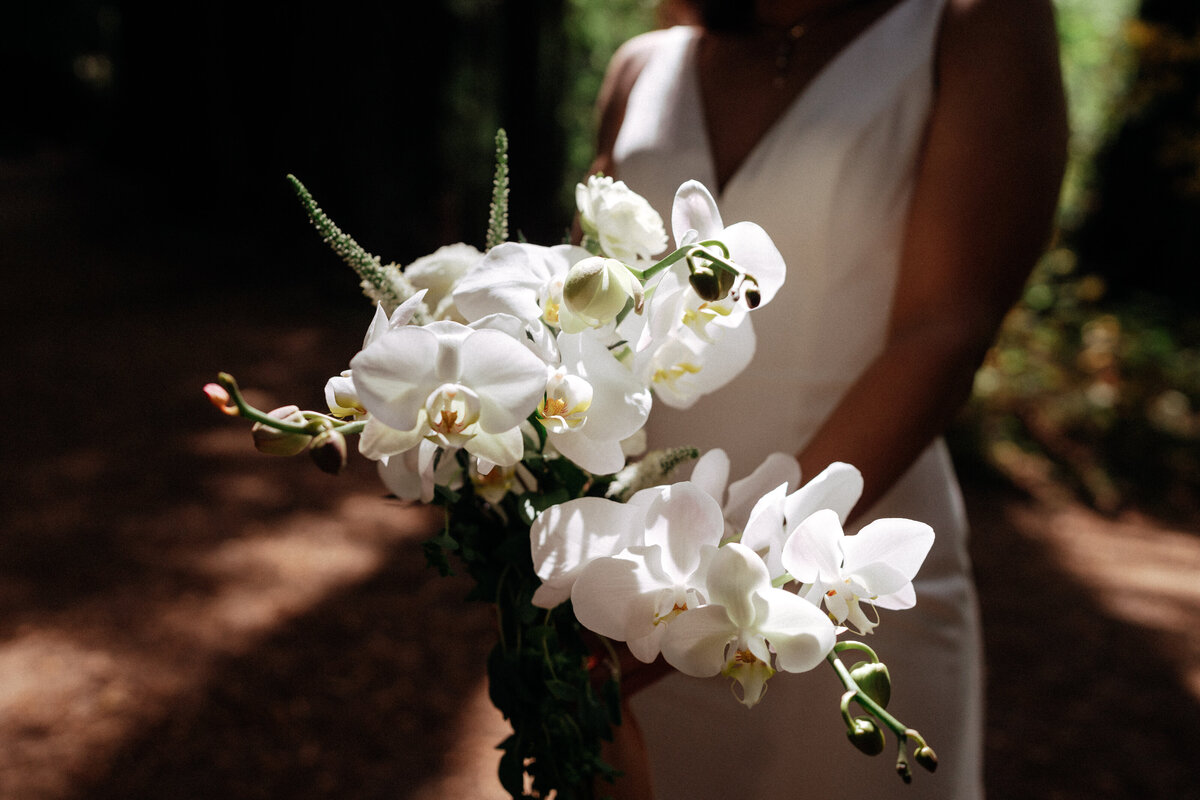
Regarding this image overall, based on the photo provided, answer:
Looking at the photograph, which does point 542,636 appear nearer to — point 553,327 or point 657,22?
point 553,327

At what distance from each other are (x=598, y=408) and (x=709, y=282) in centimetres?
12

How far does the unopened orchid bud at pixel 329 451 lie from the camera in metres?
0.56

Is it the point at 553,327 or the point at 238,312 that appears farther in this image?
the point at 238,312

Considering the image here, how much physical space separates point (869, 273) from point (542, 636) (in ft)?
3.19

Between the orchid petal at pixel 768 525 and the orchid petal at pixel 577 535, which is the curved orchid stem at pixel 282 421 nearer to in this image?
the orchid petal at pixel 577 535

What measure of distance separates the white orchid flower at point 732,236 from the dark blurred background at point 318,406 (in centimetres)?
183

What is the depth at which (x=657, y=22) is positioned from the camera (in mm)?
2156

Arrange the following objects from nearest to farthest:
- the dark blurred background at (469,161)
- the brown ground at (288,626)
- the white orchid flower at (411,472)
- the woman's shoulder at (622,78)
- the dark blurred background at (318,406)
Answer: the white orchid flower at (411,472) → the woman's shoulder at (622,78) → the brown ground at (288,626) → the dark blurred background at (318,406) → the dark blurred background at (469,161)

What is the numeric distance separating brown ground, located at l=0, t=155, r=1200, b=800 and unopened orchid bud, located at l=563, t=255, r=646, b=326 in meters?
1.07

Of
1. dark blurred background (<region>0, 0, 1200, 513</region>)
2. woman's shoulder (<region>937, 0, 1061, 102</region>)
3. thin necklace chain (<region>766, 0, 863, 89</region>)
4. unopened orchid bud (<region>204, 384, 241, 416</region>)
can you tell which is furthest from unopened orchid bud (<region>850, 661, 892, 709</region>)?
dark blurred background (<region>0, 0, 1200, 513</region>)

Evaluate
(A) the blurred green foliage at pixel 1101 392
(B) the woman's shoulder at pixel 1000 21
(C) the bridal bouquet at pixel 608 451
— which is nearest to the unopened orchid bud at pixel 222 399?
(C) the bridal bouquet at pixel 608 451

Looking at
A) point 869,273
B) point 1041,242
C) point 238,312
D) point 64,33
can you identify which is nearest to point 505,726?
point 869,273

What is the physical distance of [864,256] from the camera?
1.49 m

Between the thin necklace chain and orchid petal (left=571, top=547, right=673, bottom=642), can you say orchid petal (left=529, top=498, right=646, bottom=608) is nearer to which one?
orchid petal (left=571, top=547, right=673, bottom=642)
